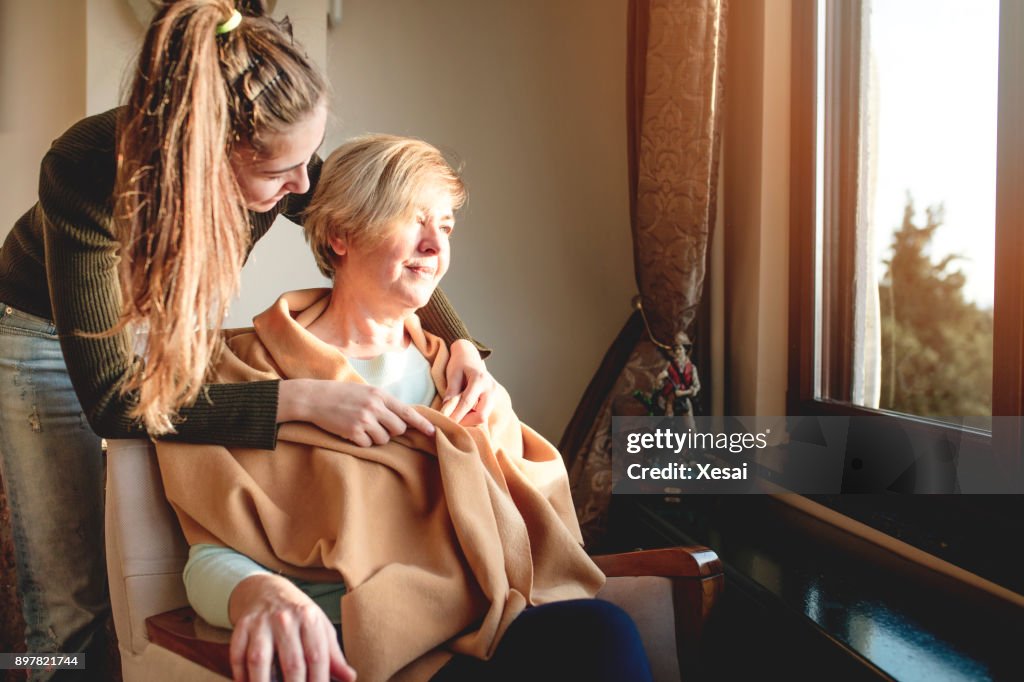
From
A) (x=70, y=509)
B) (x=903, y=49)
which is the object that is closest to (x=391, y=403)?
(x=70, y=509)

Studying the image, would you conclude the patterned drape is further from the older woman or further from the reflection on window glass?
the older woman

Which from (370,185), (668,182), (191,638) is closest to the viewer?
(191,638)

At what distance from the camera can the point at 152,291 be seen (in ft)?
2.99

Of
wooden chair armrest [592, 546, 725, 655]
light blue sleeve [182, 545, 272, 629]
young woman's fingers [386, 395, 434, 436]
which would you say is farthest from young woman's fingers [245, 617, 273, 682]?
wooden chair armrest [592, 546, 725, 655]

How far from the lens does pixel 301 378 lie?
50.8 inches

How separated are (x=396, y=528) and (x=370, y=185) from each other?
57 cm

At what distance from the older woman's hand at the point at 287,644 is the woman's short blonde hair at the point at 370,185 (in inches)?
25.8

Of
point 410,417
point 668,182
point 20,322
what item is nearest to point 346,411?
point 410,417

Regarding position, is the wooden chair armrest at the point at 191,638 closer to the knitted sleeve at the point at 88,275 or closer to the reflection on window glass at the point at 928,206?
the knitted sleeve at the point at 88,275

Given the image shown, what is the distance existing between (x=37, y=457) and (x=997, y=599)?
1664 millimetres

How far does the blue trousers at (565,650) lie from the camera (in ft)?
3.29

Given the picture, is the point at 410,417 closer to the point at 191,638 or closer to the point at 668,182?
the point at 191,638

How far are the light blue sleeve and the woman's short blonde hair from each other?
0.56 m

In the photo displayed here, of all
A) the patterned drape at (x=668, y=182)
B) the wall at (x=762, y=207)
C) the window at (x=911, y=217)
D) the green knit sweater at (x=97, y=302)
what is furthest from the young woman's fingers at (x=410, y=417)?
the wall at (x=762, y=207)
